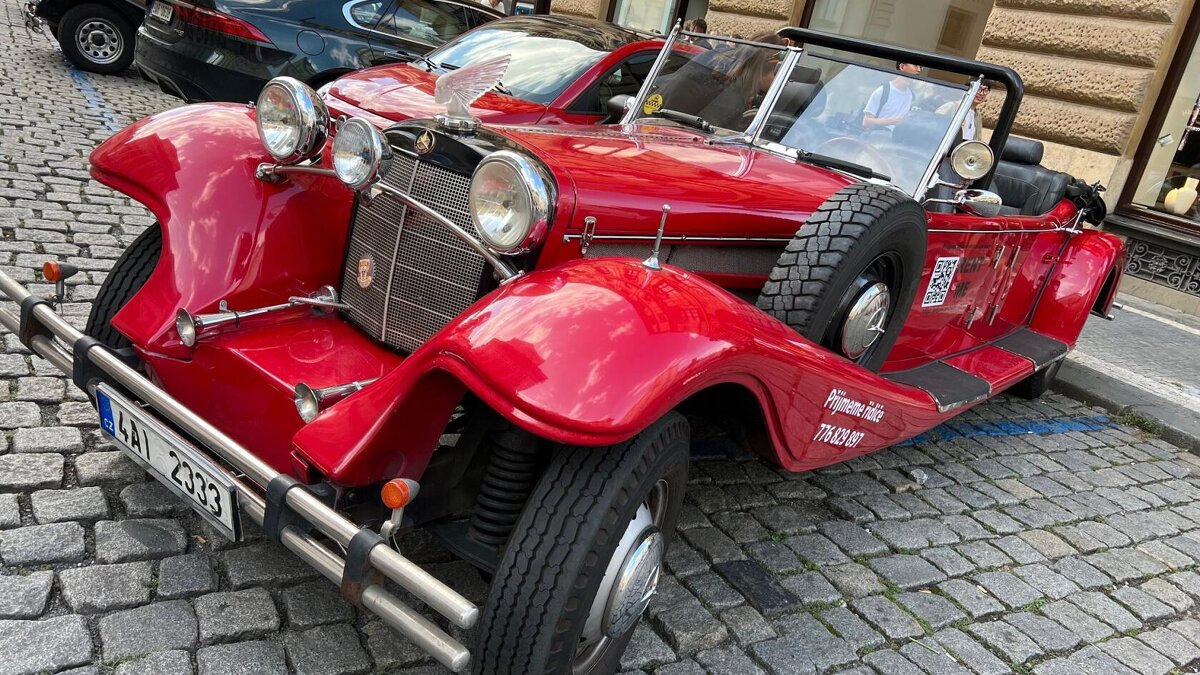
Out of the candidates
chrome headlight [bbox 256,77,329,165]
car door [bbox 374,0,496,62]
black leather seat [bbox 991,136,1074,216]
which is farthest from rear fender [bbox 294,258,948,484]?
car door [bbox 374,0,496,62]

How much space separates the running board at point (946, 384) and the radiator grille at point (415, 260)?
5.78 ft

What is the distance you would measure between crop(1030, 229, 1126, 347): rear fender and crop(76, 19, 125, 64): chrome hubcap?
9486 millimetres

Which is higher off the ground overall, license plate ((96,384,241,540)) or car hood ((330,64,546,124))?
car hood ((330,64,546,124))

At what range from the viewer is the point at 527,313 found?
75.1 inches

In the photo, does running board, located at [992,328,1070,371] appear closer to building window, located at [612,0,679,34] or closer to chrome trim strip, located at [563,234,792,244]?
chrome trim strip, located at [563,234,792,244]

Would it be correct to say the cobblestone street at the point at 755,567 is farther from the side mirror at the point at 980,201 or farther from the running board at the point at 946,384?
the side mirror at the point at 980,201

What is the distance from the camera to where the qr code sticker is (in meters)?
3.54

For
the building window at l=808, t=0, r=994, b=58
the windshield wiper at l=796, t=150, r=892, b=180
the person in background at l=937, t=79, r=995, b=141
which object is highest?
the building window at l=808, t=0, r=994, b=58

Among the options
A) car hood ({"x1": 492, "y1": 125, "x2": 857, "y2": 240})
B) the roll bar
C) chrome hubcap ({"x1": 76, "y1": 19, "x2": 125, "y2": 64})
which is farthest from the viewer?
chrome hubcap ({"x1": 76, "y1": 19, "x2": 125, "y2": 64})

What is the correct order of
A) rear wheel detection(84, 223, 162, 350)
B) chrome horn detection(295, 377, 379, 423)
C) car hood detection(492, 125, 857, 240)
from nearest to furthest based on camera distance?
1. chrome horn detection(295, 377, 379, 423)
2. car hood detection(492, 125, 857, 240)
3. rear wheel detection(84, 223, 162, 350)

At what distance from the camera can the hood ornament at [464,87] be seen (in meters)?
2.46

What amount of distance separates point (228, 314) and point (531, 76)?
4244mm

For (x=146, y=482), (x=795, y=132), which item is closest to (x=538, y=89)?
(x=795, y=132)

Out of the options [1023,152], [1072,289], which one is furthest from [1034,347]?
[1023,152]
